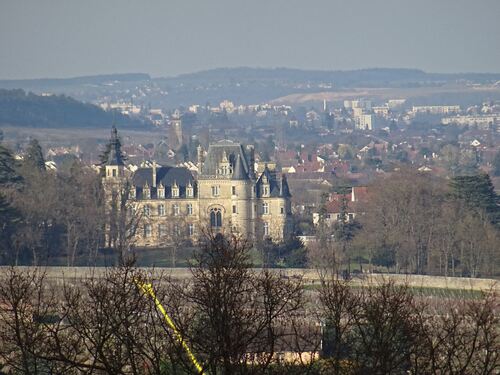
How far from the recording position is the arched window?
67950mm

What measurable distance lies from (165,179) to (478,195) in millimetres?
12518

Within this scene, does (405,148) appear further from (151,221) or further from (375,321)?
(375,321)

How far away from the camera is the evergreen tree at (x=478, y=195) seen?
210 ft

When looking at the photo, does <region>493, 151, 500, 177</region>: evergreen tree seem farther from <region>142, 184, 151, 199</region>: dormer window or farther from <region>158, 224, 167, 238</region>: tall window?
<region>158, 224, 167, 238</region>: tall window

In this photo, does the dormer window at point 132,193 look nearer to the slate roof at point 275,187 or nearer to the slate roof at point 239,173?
the slate roof at point 239,173

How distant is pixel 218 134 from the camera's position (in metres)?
180

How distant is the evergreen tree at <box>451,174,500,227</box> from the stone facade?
21.0 feet

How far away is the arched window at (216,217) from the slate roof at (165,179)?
1.30 metres

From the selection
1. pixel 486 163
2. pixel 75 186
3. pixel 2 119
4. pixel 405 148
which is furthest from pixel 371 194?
pixel 2 119

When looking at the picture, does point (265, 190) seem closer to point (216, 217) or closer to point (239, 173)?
point (239, 173)

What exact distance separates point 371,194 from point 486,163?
6328 cm

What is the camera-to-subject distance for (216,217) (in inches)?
2697

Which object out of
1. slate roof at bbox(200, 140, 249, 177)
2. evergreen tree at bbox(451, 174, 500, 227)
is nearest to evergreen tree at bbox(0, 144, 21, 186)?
slate roof at bbox(200, 140, 249, 177)

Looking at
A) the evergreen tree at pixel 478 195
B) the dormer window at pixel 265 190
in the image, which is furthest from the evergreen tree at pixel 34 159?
the evergreen tree at pixel 478 195
